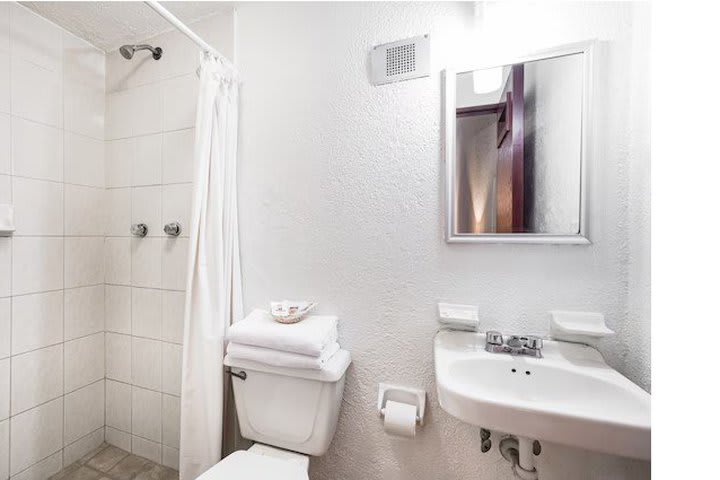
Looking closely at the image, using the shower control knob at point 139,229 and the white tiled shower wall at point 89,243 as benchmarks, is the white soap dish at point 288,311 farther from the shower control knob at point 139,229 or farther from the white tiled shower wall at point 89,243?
the shower control knob at point 139,229

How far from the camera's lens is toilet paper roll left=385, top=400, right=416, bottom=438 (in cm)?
101

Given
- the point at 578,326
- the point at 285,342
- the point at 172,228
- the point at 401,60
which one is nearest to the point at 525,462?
the point at 578,326

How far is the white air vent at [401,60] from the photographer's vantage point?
1.09 m

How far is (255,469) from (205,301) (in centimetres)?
57

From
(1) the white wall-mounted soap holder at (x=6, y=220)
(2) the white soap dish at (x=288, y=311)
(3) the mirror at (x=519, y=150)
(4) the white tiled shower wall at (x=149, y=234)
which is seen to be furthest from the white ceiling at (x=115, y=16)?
(2) the white soap dish at (x=288, y=311)

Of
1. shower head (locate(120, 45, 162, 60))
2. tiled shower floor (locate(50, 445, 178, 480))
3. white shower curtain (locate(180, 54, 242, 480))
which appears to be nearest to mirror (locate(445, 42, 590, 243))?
white shower curtain (locate(180, 54, 242, 480))

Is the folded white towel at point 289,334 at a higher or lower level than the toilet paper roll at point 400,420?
higher

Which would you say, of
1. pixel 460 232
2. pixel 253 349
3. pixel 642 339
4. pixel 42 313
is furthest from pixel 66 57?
pixel 642 339

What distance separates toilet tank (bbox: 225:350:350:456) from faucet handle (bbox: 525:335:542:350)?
0.60 m

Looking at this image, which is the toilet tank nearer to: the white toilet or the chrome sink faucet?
the white toilet

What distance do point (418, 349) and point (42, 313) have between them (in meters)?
1.59

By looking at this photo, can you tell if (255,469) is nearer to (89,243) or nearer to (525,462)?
(525,462)

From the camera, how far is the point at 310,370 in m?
1.02

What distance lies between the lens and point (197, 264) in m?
1.12
